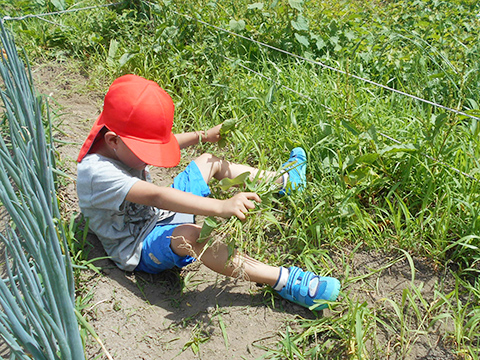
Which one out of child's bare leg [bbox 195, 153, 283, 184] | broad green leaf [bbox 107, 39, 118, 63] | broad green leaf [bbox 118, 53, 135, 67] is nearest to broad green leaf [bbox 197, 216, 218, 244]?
child's bare leg [bbox 195, 153, 283, 184]

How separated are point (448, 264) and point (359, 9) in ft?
7.33

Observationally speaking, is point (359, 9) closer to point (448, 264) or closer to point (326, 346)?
point (448, 264)

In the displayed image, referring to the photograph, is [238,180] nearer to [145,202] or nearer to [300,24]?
[145,202]

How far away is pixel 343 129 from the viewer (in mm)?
2389

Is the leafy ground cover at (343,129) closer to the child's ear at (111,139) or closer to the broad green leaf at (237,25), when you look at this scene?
the broad green leaf at (237,25)

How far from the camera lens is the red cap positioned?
1767 millimetres

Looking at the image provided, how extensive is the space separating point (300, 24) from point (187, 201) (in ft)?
5.75

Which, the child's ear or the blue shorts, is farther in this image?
the blue shorts

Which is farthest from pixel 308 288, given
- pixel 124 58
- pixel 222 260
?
pixel 124 58

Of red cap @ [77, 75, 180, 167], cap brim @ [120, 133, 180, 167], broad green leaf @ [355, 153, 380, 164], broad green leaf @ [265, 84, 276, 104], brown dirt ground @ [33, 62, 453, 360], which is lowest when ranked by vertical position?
brown dirt ground @ [33, 62, 453, 360]

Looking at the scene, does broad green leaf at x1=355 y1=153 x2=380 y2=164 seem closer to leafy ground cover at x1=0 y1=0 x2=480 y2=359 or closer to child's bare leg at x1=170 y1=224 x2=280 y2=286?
leafy ground cover at x1=0 y1=0 x2=480 y2=359

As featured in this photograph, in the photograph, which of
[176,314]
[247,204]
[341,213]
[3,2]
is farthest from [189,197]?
[3,2]

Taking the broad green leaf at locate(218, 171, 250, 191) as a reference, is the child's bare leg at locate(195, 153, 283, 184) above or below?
below

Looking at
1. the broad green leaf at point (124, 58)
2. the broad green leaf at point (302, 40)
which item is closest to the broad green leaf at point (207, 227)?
the broad green leaf at point (302, 40)
